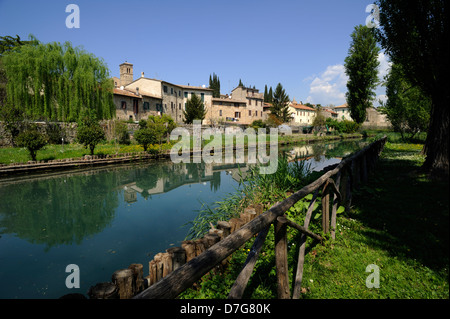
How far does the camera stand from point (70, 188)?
1023 cm

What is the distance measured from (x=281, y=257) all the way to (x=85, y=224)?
6097 millimetres

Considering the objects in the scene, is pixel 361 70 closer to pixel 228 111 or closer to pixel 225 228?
pixel 228 111

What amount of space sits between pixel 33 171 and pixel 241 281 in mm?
16835

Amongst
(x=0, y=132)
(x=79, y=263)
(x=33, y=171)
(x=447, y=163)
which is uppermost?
(x=0, y=132)

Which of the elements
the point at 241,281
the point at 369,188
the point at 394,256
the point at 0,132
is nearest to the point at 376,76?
the point at 369,188

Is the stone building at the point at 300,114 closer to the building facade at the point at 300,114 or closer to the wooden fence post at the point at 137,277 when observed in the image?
the building facade at the point at 300,114

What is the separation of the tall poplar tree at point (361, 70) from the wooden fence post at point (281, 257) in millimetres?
37751

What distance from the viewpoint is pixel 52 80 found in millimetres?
21203

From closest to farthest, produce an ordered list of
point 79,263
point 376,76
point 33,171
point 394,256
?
point 394,256
point 79,263
point 33,171
point 376,76

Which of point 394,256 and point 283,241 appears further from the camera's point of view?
point 394,256

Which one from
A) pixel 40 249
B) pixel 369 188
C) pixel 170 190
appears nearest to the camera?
pixel 40 249

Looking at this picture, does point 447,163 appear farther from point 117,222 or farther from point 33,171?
point 33,171

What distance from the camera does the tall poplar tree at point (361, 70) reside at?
31.5 metres

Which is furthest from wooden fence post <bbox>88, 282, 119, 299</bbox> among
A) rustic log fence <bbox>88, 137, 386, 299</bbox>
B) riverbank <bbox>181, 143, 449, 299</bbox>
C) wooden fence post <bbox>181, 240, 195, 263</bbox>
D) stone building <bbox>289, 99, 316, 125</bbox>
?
stone building <bbox>289, 99, 316, 125</bbox>
